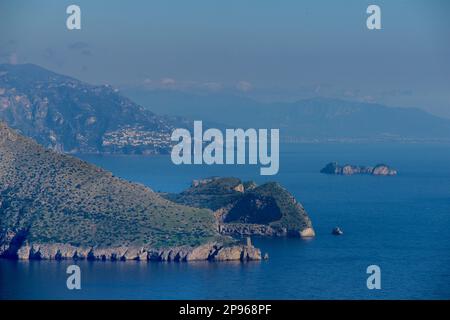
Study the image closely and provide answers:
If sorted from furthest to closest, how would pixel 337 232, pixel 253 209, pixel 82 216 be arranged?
1. pixel 253 209
2. pixel 337 232
3. pixel 82 216

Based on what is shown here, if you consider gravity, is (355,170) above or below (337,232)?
below

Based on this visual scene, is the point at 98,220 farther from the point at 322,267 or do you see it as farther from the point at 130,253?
the point at 322,267

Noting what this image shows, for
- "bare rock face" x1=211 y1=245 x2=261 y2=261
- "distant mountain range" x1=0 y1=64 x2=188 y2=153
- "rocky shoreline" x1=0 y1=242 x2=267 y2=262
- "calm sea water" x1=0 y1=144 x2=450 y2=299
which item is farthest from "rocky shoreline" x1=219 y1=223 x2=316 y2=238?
"distant mountain range" x1=0 y1=64 x2=188 y2=153

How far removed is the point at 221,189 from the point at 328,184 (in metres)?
35.5

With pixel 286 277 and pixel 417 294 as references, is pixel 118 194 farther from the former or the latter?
pixel 417 294

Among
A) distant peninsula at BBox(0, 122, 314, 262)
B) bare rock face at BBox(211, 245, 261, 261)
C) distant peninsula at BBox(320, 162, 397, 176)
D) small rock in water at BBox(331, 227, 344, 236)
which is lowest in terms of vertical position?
distant peninsula at BBox(320, 162, 397, 176)

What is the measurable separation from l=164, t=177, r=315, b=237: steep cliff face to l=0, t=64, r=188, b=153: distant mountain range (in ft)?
283

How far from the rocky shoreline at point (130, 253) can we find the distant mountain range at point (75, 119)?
352 feet

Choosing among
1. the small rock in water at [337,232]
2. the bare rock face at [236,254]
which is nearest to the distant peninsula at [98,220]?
the bare rock face at [236,254]

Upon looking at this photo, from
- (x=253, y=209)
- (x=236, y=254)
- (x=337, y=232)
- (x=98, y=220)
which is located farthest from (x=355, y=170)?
(x=236, y=254)

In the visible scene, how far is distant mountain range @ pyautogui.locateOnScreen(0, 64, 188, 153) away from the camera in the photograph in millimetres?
182500

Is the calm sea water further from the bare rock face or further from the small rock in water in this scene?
the bare rock face

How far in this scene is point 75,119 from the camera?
625 ft

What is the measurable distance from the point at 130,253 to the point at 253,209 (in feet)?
68.9
